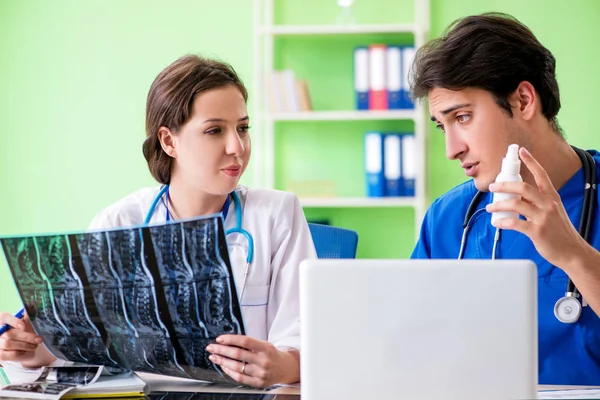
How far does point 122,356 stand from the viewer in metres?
1.37

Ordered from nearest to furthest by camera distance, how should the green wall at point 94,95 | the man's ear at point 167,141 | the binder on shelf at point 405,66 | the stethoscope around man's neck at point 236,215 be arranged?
the stethoscope around man's neck at point 236,215, the man's ear at point 167,141, the binder on shelf at point 405,66, the green wall at point 94,95

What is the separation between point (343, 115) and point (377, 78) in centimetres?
25

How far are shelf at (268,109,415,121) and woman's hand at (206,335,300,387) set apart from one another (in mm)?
2594

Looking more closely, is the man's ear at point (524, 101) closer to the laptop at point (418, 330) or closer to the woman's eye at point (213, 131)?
the woman's eye at point (213, 131)

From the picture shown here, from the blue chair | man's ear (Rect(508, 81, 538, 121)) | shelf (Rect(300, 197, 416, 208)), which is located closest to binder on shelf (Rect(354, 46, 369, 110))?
shelf (Rect(300, 197, 416, 208))

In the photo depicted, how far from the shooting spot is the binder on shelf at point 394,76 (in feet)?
12.5

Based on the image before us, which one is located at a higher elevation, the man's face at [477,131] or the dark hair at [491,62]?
the dark hair at [491,62]

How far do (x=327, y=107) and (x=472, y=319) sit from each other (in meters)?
3.23

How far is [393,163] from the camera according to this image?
386cm

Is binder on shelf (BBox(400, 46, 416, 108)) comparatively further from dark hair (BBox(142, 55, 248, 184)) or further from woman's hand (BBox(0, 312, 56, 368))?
woman's hand (BBox(0, 312, 56, 368))

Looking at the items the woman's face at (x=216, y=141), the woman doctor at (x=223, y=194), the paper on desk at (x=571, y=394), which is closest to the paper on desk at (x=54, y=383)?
the woman doctor at (x=223, y=194)

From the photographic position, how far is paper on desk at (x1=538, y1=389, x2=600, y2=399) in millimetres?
1137

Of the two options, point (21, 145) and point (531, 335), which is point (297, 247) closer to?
point (531, 335)

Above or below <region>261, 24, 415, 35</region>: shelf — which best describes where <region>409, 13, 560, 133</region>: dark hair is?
below
